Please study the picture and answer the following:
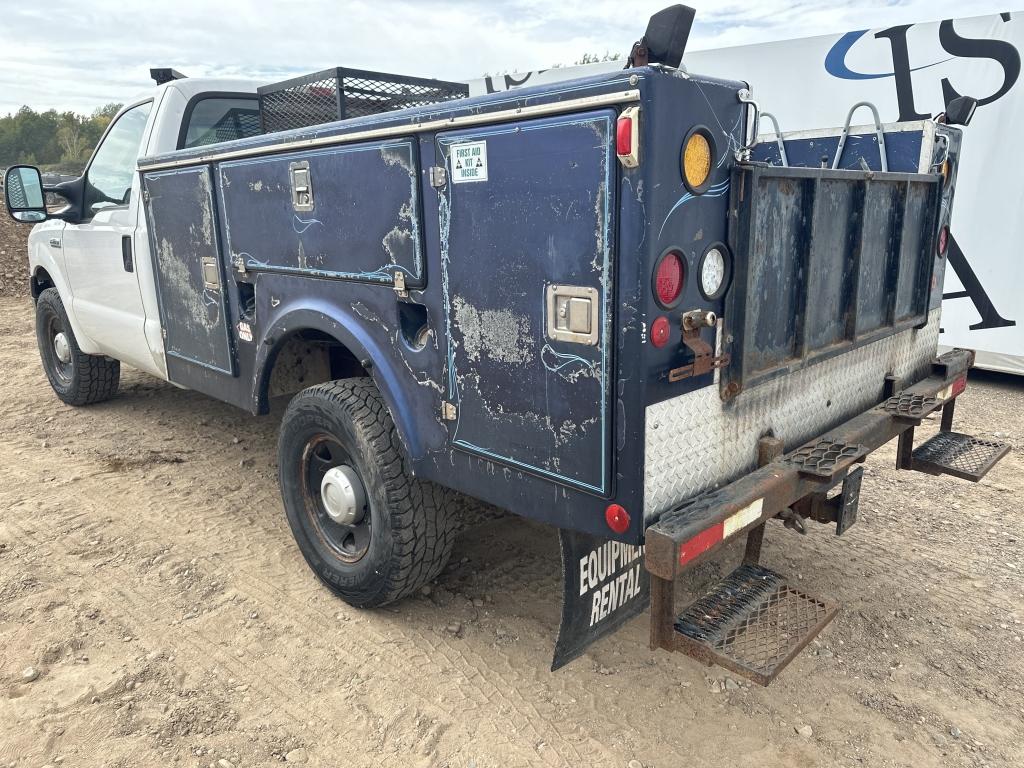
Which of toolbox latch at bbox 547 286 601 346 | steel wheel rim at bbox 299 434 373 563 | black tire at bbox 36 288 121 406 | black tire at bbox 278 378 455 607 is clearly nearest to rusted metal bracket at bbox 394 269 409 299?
black tire at bbox 278 378 455 607

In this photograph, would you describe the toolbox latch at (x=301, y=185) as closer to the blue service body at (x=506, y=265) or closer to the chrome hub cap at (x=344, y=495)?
the blue service body at (x=506, y=265)

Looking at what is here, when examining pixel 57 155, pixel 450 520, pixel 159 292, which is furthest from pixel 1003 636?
pixel 57 155

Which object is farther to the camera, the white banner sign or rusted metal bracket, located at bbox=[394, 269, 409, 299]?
the white banner sign

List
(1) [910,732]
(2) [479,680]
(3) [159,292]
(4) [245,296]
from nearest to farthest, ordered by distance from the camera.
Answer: (1) [910,732] → (2) [479,680] → (4) [245,296] → (3) [159,292]

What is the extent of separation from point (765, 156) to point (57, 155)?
4529 centimetres

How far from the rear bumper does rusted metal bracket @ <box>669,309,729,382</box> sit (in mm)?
375

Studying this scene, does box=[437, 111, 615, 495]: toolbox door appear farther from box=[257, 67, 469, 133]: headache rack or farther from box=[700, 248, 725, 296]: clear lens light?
box=[257, 67, 469, 133]: headache rack

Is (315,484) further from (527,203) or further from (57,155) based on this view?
(57,155)

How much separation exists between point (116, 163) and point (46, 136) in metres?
49.0

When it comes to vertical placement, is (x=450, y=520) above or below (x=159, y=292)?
below

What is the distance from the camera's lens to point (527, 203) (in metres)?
2.12

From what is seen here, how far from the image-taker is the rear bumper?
2004 mm

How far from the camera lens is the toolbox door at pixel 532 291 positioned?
1.99 m

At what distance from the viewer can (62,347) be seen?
585cm
